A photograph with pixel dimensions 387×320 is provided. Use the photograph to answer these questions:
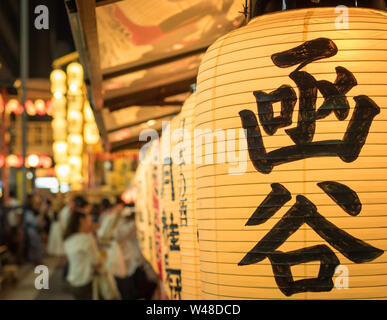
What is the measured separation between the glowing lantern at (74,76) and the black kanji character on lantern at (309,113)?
25.7 meters

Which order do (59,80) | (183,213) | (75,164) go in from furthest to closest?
1. (75,164)
2. (59,80)
3. (183,213)

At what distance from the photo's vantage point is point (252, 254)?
2.96m

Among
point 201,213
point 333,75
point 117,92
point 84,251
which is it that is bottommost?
point 84,251

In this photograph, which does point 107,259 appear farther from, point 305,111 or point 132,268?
point 305,111

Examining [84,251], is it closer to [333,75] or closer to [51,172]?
[333,75]

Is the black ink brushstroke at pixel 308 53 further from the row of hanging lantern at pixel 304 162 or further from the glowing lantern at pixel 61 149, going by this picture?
the glowing lantern at pixel 61 149

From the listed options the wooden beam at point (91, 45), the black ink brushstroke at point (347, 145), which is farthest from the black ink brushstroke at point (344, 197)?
the wooden beam at point (91, 45)

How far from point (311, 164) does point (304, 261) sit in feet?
1.48

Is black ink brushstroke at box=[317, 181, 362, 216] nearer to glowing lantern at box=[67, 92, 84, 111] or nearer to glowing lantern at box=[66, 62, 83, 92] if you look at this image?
glowing lantern at box=[66, 62, 83, 92]

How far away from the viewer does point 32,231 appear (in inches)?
824

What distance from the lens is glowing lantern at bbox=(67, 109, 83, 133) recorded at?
2991 cm

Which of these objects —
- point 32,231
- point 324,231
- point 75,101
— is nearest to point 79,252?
point 324,231
